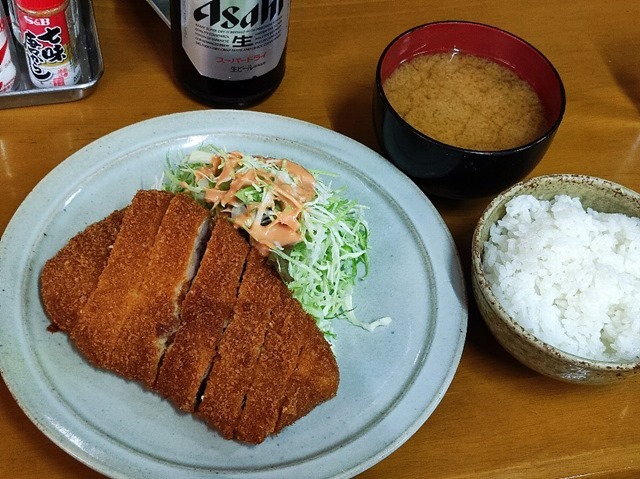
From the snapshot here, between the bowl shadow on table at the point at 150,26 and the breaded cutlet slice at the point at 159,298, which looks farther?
the bowl shadow on table at the point at 150,26

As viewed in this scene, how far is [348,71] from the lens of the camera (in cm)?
190

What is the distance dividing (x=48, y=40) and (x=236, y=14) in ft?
1.47

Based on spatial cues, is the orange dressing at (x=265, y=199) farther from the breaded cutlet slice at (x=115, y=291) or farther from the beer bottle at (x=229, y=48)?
the beer bottle at (x=229, y=48)

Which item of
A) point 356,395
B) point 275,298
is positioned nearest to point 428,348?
point 356,395

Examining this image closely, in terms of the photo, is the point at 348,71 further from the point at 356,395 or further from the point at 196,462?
the point at 196,462

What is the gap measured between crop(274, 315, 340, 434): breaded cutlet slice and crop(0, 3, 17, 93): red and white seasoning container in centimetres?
97

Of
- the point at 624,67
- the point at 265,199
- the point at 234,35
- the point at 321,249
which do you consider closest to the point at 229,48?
the point at 234,35

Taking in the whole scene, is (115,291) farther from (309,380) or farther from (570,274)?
(570,274)

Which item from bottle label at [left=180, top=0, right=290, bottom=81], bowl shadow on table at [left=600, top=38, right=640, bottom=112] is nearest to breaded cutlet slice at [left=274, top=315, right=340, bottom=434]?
bottle label at [left=180, top=0, right=290, bottom=81]

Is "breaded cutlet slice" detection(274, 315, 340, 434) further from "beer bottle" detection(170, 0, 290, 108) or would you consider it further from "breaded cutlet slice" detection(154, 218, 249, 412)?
"beer bottle" detection(170, 0, 290, 108)

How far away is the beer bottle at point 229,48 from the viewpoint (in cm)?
149

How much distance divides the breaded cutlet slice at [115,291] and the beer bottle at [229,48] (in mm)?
478

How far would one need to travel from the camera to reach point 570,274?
132cm

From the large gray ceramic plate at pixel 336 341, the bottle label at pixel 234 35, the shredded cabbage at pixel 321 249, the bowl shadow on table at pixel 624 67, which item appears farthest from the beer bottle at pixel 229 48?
the bowl shadow on table at pixel 624 67
